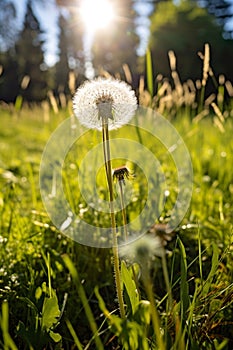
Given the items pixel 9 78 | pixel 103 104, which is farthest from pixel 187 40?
pixel 103 104

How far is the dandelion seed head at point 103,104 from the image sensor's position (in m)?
0.76

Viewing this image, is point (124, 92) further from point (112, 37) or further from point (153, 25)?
point (112, 37)

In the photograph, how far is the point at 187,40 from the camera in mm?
17516

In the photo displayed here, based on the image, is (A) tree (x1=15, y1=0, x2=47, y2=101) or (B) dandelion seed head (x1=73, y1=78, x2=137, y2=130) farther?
(A) tree (x1=15, y1=0, x2=47, y2=101)

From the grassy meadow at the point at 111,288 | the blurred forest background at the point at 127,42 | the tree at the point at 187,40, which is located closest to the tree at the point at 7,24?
the blurred forest background at the point at 127,42

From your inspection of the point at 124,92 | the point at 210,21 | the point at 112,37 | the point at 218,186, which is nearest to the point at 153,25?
the point at 210,21

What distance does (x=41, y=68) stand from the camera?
103ft

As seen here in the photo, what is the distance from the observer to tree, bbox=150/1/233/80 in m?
16.6

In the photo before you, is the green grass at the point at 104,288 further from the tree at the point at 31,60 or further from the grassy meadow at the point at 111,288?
the tree at the point at 31,60

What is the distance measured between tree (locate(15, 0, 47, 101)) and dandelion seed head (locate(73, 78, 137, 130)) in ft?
94.4

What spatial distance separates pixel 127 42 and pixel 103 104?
2313 cm

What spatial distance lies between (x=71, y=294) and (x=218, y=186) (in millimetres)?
1238

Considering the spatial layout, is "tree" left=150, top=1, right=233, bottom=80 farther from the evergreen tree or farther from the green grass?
the green grass

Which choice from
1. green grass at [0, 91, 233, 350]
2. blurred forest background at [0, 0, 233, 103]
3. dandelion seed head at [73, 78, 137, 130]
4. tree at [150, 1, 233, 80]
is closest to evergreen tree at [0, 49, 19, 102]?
blurred forest background at [0, 0, 233, 103]
